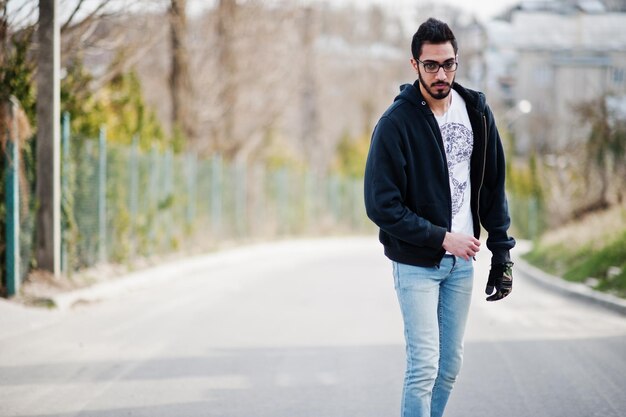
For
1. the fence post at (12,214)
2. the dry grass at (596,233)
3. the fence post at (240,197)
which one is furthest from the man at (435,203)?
the fence post at (240,197)

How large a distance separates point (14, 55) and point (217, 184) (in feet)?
42.2

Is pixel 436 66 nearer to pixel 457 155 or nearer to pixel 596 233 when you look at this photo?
pixel 457 155

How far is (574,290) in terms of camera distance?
48.6 ft

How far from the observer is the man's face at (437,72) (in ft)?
15.2

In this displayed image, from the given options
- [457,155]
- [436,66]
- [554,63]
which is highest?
[554,63]

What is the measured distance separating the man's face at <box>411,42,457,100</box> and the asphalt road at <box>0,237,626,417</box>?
2.60m

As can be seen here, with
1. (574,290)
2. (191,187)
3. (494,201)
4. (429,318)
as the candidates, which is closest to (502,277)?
(494,201)

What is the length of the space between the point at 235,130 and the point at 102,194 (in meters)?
17.6

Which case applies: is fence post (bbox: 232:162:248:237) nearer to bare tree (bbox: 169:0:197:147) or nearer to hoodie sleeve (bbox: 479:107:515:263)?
bare tree (bbox: 169:0:197:147)

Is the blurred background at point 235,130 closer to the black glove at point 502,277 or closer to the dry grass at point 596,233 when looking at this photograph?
the dry grass at point 596,233

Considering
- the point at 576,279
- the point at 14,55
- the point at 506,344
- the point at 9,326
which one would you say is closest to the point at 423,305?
the point at 506,344

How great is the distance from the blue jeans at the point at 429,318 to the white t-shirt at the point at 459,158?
8.1 inches

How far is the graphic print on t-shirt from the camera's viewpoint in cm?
477

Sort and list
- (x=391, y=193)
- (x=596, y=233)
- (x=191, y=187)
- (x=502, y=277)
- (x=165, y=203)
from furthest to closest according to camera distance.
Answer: (x=191, y=187) → (x=165, y=203) → (x=596, y=233) → (x=502, y=277) → (x=391, y=193)
